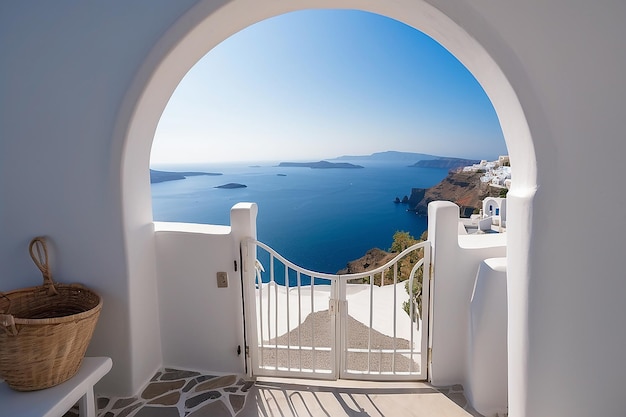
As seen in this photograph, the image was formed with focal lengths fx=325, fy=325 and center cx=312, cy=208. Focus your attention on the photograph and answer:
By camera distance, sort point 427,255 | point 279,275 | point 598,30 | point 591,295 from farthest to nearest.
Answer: point 279,275
point 427,255
point 591,295
point 598,30

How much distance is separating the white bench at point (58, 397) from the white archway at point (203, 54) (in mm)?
480

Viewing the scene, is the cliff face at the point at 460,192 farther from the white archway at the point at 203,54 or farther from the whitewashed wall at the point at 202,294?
the whitewashed wall at the point at 202,294

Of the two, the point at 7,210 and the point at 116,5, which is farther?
the point at 7,210

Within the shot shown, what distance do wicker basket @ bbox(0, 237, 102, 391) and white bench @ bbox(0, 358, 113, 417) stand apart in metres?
0.05

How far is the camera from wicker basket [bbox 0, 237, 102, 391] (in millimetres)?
2072

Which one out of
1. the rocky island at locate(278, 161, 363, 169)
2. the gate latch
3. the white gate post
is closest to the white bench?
the white gate post

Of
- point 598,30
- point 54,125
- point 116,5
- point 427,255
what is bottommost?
point 427,255

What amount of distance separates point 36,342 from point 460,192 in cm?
1076

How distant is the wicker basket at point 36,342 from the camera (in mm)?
2072

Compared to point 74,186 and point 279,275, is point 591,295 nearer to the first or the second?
point 279,275

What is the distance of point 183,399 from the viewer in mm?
2811

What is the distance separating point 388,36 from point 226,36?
9332 millimetres

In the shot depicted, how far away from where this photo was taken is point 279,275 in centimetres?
357

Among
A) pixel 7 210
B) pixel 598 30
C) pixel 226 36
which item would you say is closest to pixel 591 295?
pixel 598 30
